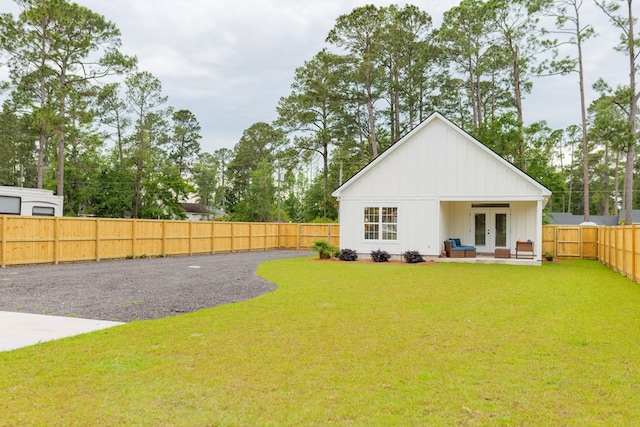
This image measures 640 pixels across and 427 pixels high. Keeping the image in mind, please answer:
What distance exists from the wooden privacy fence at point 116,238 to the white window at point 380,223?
8725 mm

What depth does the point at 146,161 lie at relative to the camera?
3706 centimetres

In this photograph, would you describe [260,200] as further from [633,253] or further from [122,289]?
[633,253]

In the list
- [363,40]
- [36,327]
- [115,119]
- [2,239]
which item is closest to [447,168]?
[36,327]

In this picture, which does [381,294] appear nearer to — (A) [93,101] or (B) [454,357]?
(B) [454,357]

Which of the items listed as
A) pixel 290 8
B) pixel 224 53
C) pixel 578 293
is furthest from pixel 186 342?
pixel 224 53

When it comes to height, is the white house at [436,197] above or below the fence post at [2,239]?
above

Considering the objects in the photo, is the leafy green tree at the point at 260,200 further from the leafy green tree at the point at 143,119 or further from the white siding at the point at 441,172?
the white siding at the point at 441,172

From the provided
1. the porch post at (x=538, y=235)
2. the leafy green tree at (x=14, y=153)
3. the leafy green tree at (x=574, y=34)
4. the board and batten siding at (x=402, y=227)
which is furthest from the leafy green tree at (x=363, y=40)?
the leafy green tree at (x=14, y=153)

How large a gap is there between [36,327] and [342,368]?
15.1ft

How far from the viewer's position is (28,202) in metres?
19.8

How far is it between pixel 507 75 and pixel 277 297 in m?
29.0

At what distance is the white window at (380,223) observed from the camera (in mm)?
19812

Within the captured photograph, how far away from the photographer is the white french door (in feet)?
67.5

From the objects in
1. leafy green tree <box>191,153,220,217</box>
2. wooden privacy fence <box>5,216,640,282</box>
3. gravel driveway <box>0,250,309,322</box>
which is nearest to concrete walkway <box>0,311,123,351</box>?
gravel driveway <box>0,250,309,322</box>
